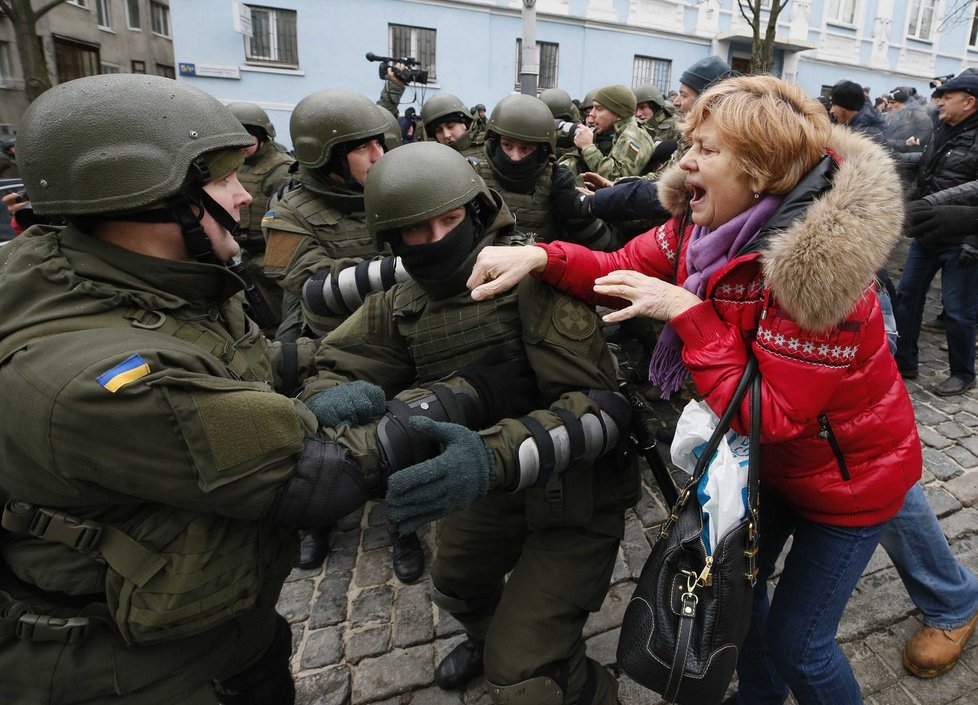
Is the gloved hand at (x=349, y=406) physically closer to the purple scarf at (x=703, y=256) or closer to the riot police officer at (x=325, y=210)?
the purple scarf at (x=703, y=256)

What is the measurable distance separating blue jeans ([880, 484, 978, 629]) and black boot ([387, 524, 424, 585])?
7.12 feet

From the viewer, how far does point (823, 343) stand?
5.08 feet

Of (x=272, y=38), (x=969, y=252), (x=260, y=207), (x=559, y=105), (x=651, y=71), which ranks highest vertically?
(x=272, y=38)

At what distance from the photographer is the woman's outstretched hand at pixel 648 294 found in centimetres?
173

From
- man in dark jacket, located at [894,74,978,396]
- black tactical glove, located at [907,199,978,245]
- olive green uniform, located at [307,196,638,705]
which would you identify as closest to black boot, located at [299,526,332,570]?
olive green uniform, located at [307,196,638,705]

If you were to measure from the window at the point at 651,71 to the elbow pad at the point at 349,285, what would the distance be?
19.4 metres

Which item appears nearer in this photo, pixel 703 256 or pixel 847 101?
pixel 703 256

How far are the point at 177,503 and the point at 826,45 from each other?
26.4 meters

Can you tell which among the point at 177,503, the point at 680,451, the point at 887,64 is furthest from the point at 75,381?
the point at 887,64

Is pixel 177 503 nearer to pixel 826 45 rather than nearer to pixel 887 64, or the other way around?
Result: pixel 826 45

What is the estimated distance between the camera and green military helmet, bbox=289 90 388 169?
139 inches

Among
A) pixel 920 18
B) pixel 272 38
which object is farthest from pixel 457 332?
pixel 920 18

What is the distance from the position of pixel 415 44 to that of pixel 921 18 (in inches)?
754

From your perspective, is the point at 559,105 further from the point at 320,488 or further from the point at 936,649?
the point at 320,488
